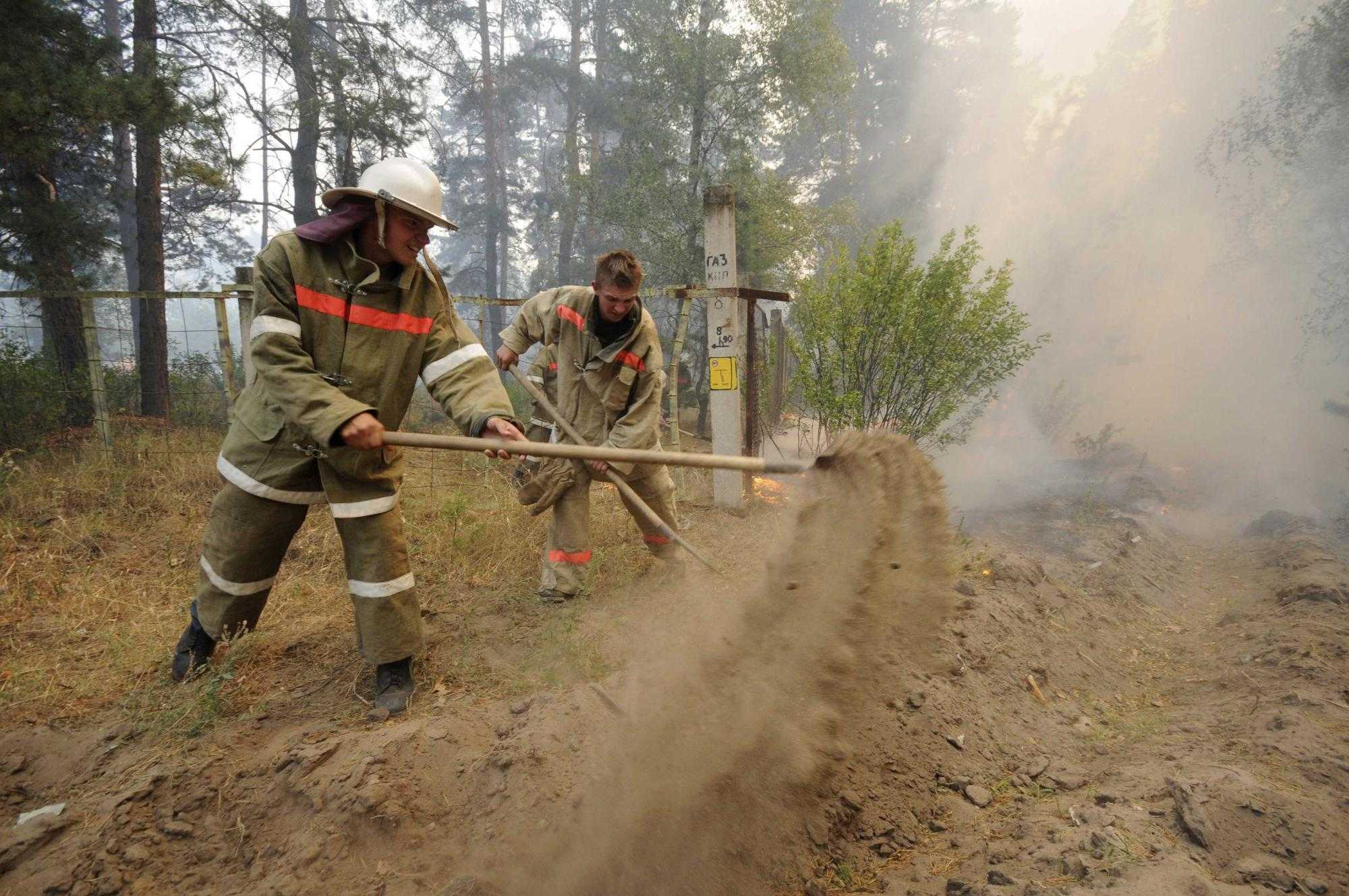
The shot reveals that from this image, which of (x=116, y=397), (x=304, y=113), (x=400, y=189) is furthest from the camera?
(x=304, y=113)

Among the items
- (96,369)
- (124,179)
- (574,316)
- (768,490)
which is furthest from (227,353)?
(124,179)

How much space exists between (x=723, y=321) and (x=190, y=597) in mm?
4492

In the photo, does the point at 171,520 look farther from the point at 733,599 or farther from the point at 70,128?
the point at 733,599

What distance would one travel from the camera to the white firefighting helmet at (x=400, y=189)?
8.69 feet

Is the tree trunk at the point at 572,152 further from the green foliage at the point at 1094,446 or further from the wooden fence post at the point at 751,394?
the green foliage at the point at 1094,446

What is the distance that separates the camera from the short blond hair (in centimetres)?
369

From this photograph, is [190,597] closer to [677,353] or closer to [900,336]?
[677,353]

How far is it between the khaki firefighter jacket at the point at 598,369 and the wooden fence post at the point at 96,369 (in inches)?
165

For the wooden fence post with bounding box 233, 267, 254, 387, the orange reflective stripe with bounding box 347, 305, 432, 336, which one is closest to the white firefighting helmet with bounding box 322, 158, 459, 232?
the orange reflective stripe with bounding box 347, 305, 432, 336

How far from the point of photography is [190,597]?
415 centimetres

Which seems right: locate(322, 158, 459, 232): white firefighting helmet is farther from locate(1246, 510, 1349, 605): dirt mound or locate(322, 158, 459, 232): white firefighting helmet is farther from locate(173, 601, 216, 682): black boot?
locate(1246, 510, 1349, 605): dirt mound

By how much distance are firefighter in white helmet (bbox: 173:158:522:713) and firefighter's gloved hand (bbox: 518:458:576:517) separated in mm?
1078

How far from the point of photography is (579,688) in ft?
9.75

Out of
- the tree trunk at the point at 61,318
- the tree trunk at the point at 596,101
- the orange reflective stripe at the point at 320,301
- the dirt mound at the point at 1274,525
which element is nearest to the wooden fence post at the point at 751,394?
the orange reflective stripe at the point at 320,301
